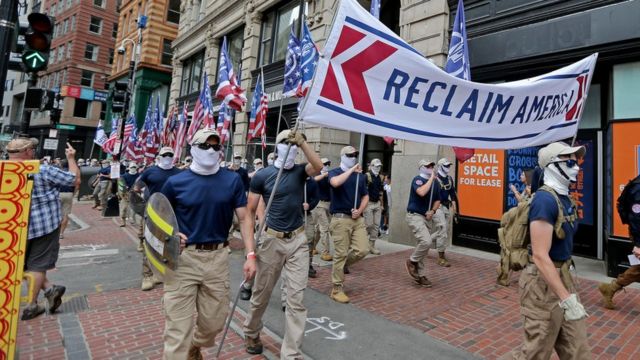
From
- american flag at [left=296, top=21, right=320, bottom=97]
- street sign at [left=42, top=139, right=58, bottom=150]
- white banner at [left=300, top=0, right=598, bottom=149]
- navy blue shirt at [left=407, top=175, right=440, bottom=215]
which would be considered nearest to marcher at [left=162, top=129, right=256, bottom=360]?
white banner at [left=300, top=0, right=598, bottom=149]

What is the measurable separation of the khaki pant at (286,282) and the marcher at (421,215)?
115 inches

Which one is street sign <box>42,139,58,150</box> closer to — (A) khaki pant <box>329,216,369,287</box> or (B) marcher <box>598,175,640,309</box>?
(A) khaki pant <box>329,216,369,287</box>

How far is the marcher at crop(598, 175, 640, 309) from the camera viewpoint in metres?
4.95

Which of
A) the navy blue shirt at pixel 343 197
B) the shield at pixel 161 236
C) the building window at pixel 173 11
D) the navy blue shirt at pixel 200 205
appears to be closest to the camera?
the shield at pixel 161 236

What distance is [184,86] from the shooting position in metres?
25.1

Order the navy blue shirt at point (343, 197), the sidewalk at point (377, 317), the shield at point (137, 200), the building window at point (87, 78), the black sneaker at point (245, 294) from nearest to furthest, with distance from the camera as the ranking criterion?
the sidewalk at point (377, 317) → the black sneaker at point (245, 294) → the navy blue shirt at point (343, 197) → the shield at point (137, 200) → the building window at point (87, 78)

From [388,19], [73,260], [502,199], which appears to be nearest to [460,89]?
[502,199]

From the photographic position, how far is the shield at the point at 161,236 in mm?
2771

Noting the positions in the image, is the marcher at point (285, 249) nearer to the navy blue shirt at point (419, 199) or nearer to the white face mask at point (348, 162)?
the white face mask at point (348, 162)

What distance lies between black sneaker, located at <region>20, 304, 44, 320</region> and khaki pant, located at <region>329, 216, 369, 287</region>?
3.85 metres

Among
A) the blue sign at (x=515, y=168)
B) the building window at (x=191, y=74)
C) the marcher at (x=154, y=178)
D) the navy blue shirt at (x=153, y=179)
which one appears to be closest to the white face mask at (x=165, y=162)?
the marcher at (x=154, y=178)

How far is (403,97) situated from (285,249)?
1968 mm

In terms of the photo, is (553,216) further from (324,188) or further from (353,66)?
(324,188)

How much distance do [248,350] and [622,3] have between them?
9182 millimetres
